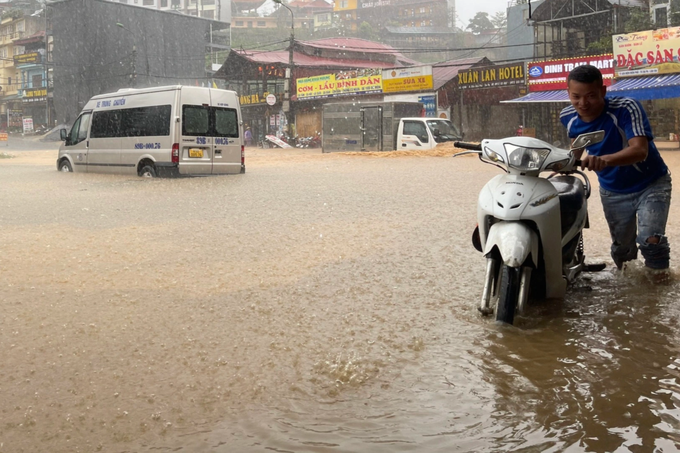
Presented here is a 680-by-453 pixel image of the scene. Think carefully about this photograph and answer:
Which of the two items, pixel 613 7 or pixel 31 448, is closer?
pixel 31 448

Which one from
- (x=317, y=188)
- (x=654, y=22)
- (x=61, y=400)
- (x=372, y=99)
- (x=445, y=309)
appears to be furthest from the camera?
(x=372, y=99)

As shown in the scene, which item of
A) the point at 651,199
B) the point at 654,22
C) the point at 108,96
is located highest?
the point at 654,22

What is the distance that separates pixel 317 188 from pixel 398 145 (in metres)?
13.3

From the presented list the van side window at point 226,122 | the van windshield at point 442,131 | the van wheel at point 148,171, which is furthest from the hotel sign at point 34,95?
the van side window at point 226,122

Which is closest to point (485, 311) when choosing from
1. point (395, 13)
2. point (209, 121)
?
point (209, 121)

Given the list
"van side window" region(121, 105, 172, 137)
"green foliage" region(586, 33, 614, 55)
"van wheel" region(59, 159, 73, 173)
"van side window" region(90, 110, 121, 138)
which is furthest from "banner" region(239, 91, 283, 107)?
"van side window" region(121, 105, 172, 137)

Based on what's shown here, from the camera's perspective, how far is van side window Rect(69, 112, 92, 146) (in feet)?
59.6

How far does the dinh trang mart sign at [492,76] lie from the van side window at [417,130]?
770 centimetres

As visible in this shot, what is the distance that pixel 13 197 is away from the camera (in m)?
13.3

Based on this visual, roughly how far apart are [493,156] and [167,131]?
12.5 metres

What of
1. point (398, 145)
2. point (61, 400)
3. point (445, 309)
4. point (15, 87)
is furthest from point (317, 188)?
point (15, 87)

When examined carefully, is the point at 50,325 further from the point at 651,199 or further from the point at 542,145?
the point at 651,199

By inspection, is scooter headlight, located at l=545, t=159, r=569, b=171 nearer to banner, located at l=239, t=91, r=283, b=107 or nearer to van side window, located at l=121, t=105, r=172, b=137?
van side window, located at l=121, t=105, r=172, b=137

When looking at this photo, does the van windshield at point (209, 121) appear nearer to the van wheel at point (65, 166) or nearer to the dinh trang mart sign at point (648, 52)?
the van wheel at point (65, 166)
